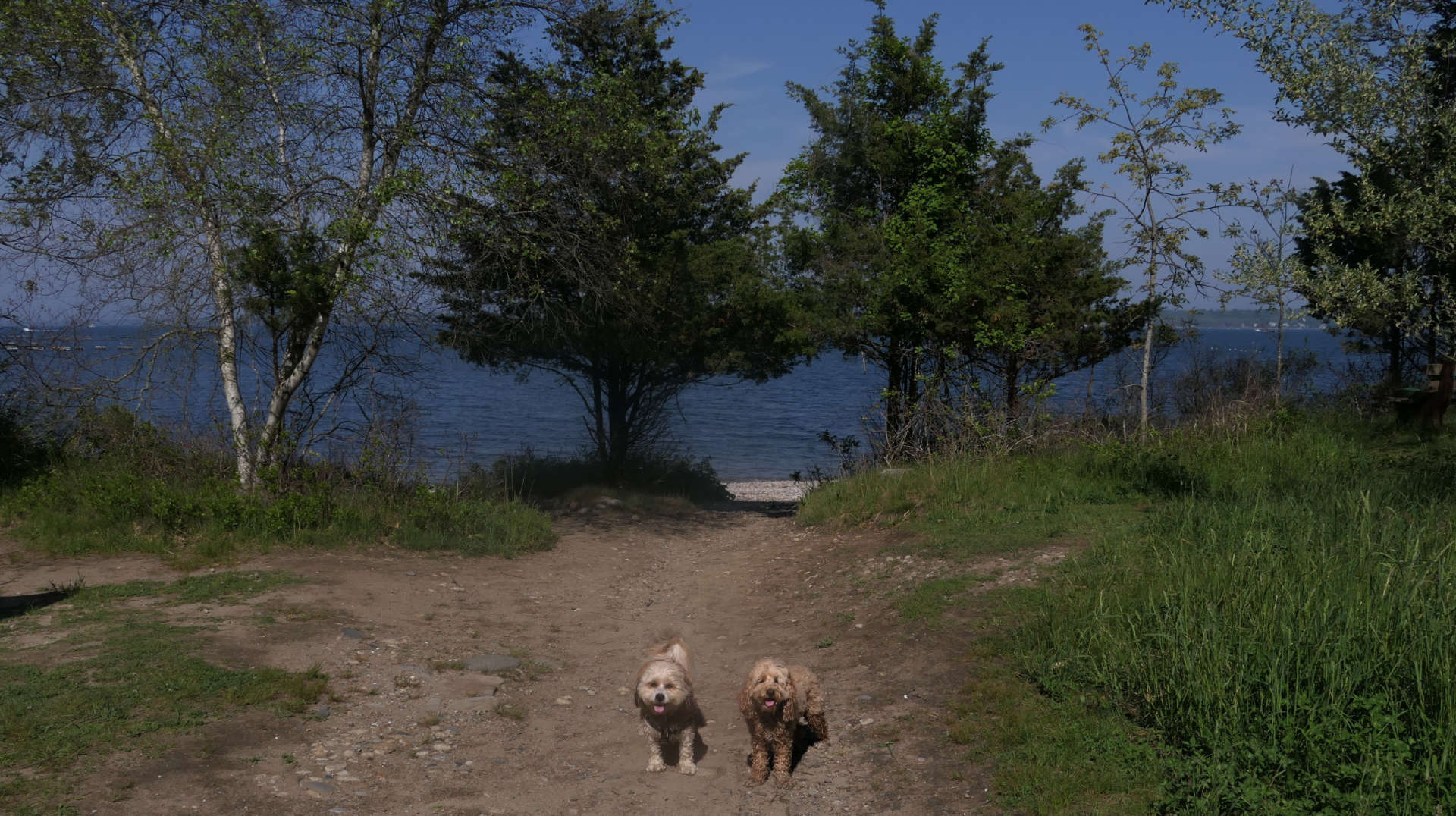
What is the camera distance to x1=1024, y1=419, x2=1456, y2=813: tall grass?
4090 millimetres

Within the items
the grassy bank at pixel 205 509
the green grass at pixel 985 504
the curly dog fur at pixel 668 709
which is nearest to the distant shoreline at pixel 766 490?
the green grass at pixel 985 504

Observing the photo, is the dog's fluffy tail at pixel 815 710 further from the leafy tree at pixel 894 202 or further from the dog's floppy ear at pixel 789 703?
the leafy tree at pixel 894 202

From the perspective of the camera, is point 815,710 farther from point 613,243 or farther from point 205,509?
point 613,243

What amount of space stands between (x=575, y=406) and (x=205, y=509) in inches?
1252

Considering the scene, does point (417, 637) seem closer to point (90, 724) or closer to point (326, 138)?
point (90, 724)

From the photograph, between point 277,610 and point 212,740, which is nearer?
point 212,740

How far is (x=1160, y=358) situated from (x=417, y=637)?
12069mm

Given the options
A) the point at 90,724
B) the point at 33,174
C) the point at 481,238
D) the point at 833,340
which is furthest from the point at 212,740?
the point at 833,340

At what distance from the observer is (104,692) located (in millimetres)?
5945

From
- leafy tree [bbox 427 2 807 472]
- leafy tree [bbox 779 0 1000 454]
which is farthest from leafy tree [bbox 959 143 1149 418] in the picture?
leafy tree [bbox 427 2 807 472]

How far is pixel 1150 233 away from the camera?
12.6 metres

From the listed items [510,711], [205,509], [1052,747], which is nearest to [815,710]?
[1052,747]

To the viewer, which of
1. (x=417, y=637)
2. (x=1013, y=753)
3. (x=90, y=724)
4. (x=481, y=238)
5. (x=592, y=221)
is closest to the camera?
(x=1013, y=753)

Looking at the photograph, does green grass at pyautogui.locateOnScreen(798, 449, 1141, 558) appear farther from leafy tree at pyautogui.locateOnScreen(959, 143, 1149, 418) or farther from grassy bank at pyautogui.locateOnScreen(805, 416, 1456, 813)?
leafy tree at pyautogui.locateOnScreen(959, 143, 1149, 418)
